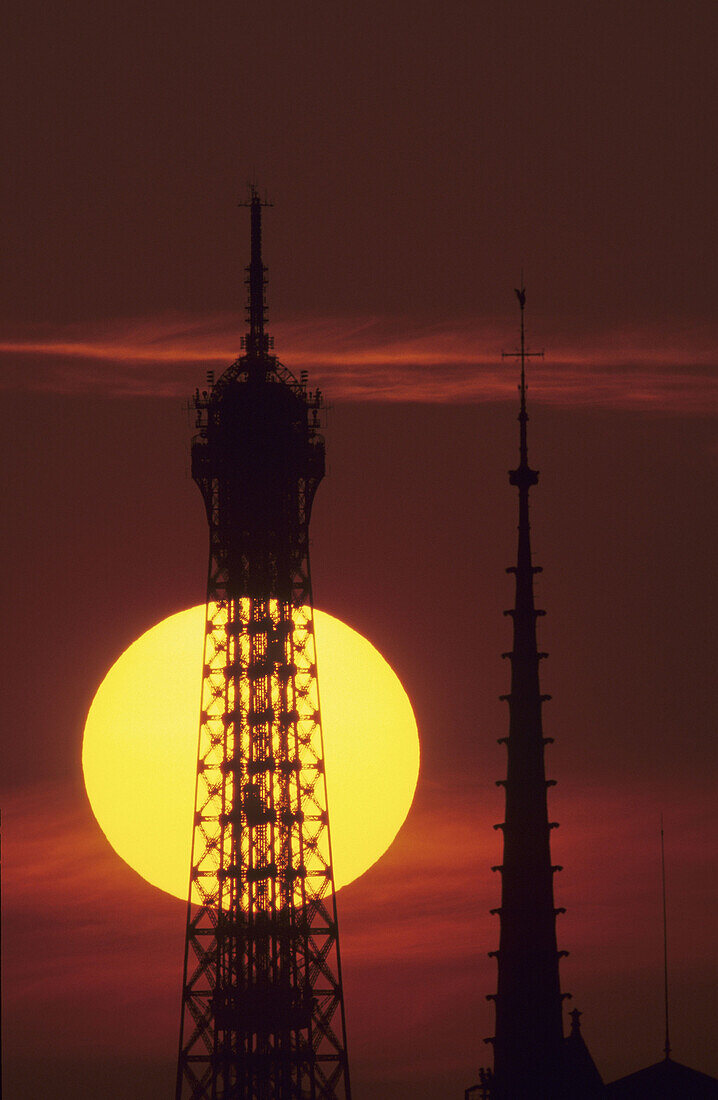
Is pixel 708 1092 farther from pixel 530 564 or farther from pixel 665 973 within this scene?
pixel 530 564

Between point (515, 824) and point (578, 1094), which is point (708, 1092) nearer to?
point (578, 1094)

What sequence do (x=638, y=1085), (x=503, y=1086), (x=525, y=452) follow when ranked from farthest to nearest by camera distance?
1. (x=638, y=1085)
2. (x=525, y=452)
3. (x=503, y=1086)

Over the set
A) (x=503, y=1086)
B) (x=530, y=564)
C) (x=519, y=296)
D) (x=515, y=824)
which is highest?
(x=519, y=296)

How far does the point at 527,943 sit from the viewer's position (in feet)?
519

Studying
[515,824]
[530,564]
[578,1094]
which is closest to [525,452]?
[530,564]

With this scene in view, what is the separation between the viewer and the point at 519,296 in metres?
176

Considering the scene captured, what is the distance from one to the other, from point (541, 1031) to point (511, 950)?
3874 millimetres

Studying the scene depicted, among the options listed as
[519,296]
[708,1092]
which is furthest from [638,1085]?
[519,296]

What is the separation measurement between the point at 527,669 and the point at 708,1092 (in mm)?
31173

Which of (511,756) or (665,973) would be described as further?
(665,973)

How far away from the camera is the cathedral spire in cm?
15812

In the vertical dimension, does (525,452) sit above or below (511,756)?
above

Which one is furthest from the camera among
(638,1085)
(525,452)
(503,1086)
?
(638,1085)

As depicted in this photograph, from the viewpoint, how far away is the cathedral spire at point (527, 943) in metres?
158
